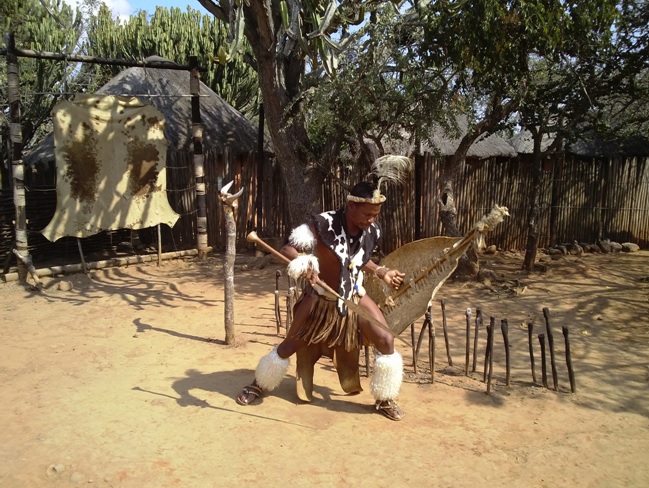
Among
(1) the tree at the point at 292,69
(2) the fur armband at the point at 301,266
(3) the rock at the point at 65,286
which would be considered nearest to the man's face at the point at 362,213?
(2) the fur armband at the point at 301,266

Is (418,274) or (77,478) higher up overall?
(418,274)

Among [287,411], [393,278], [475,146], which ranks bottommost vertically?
[287,411]

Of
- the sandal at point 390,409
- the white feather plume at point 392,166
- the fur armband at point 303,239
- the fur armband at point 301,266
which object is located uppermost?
the white feather plume at point 392,166

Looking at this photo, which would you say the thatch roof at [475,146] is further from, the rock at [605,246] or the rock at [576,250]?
the rock at [576,250]


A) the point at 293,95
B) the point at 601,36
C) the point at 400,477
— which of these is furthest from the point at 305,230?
the point at 601,36

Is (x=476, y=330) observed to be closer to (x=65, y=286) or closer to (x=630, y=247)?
(x=65, y=286)

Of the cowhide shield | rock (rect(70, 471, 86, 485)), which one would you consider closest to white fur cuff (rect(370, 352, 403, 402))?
the cowhide shield

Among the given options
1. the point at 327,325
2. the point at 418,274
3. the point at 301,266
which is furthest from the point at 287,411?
the point at 418,274

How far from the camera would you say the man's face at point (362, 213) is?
3.59 meters

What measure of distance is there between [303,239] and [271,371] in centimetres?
101

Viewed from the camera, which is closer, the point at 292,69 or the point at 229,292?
the point at 229,292

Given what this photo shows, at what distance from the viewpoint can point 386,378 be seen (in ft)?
11.9

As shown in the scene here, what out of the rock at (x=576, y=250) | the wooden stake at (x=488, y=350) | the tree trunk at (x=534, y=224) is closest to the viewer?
the wooden stake at (x=488, y=350)

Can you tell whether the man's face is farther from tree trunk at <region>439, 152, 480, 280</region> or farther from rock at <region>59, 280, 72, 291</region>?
rock at <region>59, 280, 72, 291</region>
